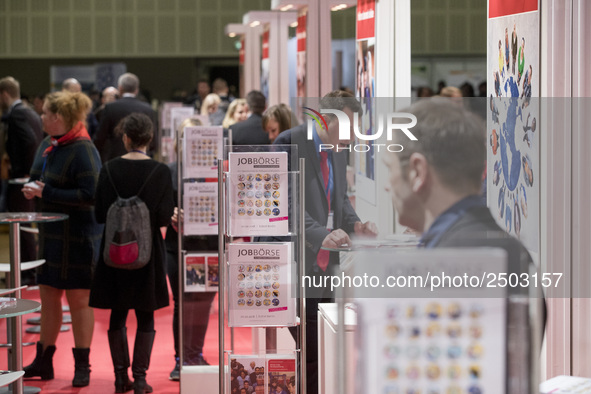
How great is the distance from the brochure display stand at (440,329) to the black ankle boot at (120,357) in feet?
10.9

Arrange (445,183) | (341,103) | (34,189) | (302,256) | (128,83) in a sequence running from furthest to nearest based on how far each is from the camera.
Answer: (128,83) → (34,189) → (302,256) → (341,103) → (445,183)

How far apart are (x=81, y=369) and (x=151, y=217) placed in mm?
1064

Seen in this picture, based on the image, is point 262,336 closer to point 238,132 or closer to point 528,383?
point 528,383

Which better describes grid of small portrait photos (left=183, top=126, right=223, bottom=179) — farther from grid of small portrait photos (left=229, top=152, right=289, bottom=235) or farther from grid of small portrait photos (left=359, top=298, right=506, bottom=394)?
grid of small portrait photos (left=359, top=298, right=506, bottom=394)

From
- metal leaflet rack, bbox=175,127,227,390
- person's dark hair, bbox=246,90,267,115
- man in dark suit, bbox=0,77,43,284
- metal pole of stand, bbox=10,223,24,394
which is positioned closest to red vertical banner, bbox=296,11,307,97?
person's dark hair, bbox=246,90,267,115

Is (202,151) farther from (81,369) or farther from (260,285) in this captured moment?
(260,285)

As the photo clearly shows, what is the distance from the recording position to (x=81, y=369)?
16.4 feet

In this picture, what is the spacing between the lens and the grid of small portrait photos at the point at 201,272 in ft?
15.8

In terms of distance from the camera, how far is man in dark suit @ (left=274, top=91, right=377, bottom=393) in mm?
3221

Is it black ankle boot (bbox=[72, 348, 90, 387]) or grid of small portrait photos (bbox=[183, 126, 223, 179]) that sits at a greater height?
grid of small portrait photos (bbox=[183, 126, 223, 179])

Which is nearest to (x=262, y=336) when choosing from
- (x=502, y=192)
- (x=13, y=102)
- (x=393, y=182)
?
(x=502, y=192)

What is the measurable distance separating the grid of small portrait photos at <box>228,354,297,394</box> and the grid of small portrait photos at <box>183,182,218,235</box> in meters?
1.44

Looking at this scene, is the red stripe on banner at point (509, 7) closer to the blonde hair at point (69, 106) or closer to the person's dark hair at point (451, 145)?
the person's dark hair at point (451, 145)

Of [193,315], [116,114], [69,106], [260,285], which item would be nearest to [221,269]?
[260,285]
